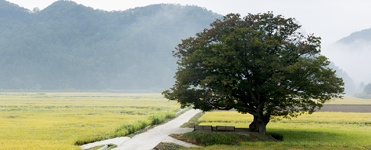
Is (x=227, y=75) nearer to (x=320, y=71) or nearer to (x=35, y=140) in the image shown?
(x=320, y=71)

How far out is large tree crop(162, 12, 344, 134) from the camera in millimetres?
20461

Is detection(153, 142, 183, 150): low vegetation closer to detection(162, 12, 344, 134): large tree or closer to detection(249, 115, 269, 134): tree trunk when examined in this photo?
detection(162, 12, 344, 134): large tree

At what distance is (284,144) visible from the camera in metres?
19.2

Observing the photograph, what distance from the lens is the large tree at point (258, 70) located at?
20.5 meters

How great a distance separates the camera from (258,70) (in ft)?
70.5

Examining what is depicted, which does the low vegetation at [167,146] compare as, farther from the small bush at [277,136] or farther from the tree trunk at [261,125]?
the small bush at [277,136]

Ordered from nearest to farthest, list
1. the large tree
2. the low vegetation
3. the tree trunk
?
the low vegetation, the large tree, the tree trunk

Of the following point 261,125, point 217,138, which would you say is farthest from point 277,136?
point 217,138

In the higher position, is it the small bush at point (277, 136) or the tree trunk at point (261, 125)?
the tree trunk at point (261, 125)

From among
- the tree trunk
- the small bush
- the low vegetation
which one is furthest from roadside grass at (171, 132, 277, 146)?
the small bush

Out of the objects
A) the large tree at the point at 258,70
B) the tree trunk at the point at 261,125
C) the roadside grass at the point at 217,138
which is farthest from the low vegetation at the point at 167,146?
the tree trunk at the point at 261,125

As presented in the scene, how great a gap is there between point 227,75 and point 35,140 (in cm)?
1599

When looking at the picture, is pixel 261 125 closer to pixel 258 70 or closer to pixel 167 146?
pixel 258 70

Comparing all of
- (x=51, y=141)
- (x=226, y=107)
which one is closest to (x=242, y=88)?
(x=226, y=107)
